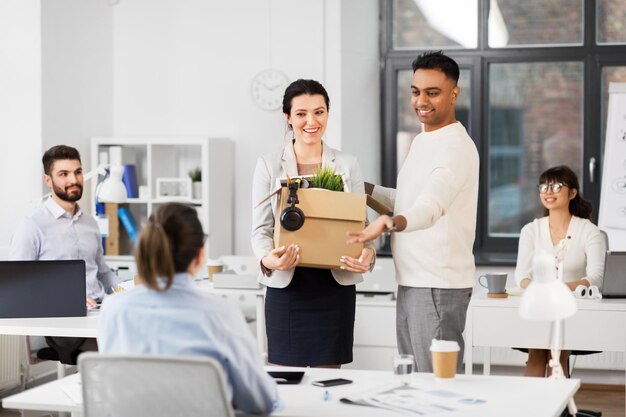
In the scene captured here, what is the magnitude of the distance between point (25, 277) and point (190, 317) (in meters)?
1.85

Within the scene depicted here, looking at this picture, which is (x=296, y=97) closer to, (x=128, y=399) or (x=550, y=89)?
(x=128, y=399)

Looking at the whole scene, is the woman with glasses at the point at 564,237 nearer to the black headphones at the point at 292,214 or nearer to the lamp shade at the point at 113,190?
the black headphones at the point at 292,214

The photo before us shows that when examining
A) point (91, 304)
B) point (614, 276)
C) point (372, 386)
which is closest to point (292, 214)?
point (372, 386)

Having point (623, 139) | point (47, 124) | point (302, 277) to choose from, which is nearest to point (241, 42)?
point (47, 124)

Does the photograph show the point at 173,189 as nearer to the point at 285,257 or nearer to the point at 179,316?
the point at 285,257

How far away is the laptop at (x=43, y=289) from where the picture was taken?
387cm

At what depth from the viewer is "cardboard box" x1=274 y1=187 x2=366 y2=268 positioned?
320cm

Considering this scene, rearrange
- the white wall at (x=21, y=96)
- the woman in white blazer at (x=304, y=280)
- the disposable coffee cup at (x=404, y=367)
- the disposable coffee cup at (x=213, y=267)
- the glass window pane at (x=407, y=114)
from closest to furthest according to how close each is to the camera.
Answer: the disposable coffee cup at (x=404, y=367) < the woman in white blazer at (x=304, y=280) < the disposable coffee cup at (x=213, y=267) < the white wall at (x=21, y=96) < the glass window pane at (x=407, y=114)

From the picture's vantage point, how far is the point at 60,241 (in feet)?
14.8

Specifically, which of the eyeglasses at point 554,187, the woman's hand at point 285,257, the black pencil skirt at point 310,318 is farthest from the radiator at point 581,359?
the woman's hand at point 285,257

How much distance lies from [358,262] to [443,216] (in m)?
0.36

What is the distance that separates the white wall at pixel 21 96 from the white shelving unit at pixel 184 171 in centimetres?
55

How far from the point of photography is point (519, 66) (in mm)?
6855

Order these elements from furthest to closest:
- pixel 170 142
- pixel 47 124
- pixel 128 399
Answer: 1. pixel 170 142
2. pixel 47 124
3. pixel 128 399
